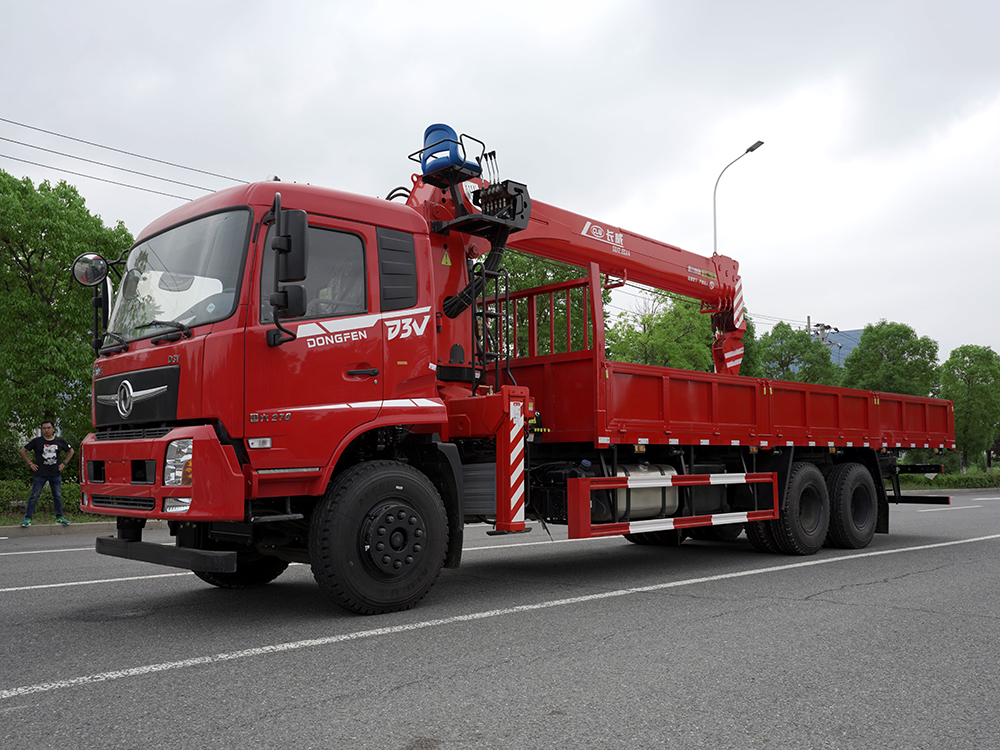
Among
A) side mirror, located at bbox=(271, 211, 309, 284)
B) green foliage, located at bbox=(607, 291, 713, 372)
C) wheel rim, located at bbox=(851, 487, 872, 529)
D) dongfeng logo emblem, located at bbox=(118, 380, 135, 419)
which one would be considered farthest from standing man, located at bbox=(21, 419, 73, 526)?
green foliage, located at bbox=(607, 291, 713, 372)

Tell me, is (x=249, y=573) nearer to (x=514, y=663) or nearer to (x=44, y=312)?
(x=514, y=663)

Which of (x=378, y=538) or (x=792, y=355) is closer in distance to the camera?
(x=378, y=538)

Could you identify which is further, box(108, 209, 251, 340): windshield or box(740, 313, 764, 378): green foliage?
box(740, 313, 764, 378): green foliage

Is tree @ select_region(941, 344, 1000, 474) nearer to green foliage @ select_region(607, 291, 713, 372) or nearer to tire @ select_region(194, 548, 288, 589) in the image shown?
green foliage @ select_region(607, 291, 713, 372)

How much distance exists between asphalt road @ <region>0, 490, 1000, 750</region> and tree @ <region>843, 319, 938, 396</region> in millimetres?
34550

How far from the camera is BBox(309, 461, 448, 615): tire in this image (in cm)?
567

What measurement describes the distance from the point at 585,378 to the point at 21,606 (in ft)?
16.5

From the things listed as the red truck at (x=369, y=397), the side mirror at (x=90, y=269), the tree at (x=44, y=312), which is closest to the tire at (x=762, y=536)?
the red truck at (x=369, y=397)

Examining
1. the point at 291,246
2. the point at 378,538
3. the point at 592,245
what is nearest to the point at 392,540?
the point at 378,538

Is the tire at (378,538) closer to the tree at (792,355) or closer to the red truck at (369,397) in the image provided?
the red truck at (369,397)

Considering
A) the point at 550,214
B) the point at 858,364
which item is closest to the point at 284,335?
the point at 550,214

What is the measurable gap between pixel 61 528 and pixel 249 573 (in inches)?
311

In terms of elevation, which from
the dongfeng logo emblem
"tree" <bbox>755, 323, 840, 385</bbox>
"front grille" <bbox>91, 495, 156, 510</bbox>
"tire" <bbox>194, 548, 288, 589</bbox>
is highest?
"tree" <bbox>755, 323, 840, 385</bbox>

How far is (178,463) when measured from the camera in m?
5.38
